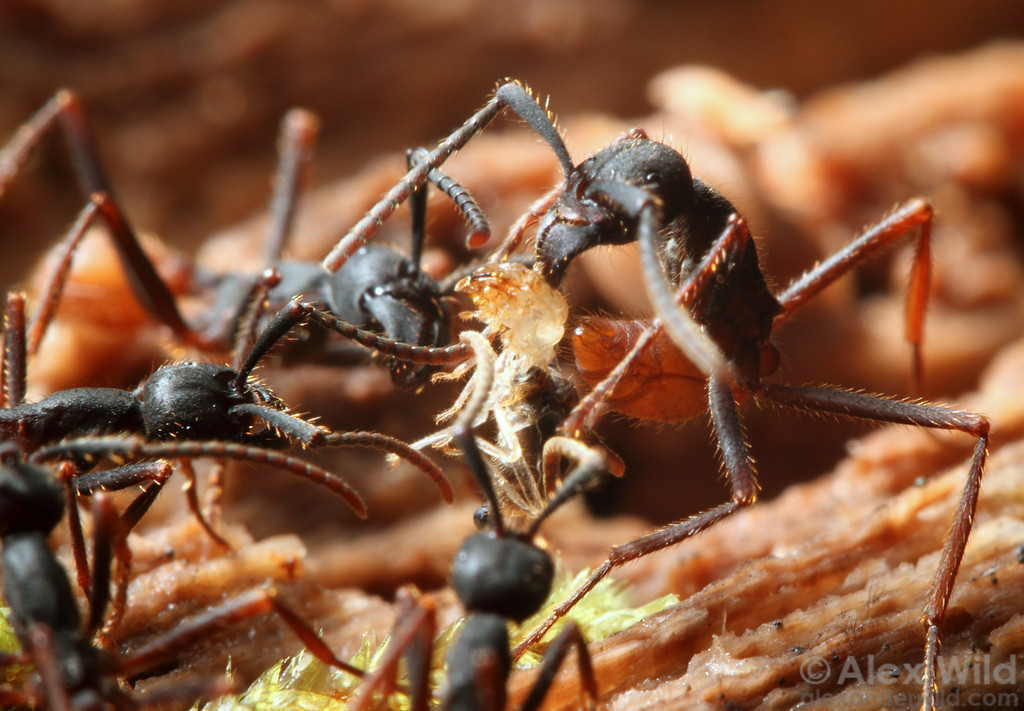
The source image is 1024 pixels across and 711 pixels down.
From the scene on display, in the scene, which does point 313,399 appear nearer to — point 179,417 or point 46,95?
point 179,417

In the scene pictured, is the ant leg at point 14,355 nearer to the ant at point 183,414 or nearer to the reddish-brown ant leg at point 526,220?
the ant at point 183,414

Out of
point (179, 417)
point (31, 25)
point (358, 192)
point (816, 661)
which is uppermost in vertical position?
point (31, 25)

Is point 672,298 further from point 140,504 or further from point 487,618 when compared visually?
point 140,504

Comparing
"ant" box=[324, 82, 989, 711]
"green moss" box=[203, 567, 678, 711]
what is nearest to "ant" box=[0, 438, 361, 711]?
"green moss" box=[203, 567, 678, 711]

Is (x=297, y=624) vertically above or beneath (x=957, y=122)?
beneath

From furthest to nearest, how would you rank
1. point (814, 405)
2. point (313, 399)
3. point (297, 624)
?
point (313, 399), point (814, 405), point (297, 624)

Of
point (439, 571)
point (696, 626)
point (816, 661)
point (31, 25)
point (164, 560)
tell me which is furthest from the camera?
point (31, 25)

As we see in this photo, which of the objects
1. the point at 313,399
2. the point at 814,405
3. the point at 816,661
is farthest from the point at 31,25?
the point at 816,661
